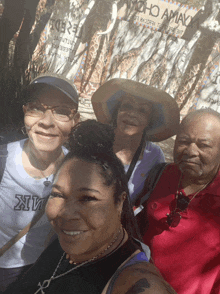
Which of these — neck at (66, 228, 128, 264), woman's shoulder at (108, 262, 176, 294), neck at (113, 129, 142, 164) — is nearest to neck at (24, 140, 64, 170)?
neck at (113, 129, 142, 164)

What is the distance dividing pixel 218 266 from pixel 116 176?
838mm

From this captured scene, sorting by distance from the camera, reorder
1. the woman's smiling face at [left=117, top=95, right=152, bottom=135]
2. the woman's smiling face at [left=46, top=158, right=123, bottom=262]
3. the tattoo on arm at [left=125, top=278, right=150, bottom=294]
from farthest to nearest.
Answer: the woman's smiling face at [left=117, top=95, right=152, bottom=135], the woman's smiling face at [left=46, top=158, right=123, bottom=262], the tattoo on arm at [left=125, top=278, right=150, bottom=294]

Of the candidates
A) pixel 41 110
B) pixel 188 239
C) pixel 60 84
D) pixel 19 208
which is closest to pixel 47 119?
pixel 41 110

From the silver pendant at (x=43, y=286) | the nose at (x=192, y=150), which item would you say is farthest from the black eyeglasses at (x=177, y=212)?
the silver pendant at (x=43, y=286)

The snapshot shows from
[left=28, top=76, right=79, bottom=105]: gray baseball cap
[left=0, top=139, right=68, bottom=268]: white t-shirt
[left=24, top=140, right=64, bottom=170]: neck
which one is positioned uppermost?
[left=28, top=76, right=79, bottom=105]: gray baseball cap

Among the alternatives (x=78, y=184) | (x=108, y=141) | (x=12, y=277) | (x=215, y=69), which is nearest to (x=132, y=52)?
(x=215, y=69)

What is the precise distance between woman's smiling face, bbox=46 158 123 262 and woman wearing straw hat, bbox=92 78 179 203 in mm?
696

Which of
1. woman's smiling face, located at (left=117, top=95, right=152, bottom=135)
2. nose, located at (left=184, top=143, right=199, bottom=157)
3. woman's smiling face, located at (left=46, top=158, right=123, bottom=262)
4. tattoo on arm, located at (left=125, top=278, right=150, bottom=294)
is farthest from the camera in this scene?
woman's smiling face, located at (left=117, top=95, right=152, bottom=135)

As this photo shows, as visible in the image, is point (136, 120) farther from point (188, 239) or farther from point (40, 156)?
point (188, 239)

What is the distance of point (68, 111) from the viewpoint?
48.5 inches

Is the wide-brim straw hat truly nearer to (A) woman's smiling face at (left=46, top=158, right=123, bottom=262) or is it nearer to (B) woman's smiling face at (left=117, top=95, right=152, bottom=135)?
(B) woman's smiling face at (left=117, top=95, right=152, bottom=135)

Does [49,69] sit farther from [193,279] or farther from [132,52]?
[193,279]

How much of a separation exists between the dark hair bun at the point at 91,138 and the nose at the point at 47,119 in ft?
1.03

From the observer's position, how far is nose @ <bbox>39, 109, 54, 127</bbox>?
1.16m
